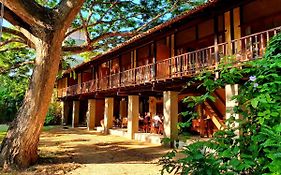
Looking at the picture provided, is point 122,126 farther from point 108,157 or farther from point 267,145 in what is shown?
point 267,145

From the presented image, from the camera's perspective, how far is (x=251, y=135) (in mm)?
2355

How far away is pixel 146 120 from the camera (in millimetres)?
17312

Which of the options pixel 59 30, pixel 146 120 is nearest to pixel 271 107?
pixel 59 30

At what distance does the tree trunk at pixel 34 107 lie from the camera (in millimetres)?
8062

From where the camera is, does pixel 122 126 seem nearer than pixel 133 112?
No

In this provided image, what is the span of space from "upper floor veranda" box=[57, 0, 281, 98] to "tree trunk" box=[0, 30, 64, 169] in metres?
4.50

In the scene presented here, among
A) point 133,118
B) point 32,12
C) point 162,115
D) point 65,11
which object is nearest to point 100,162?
point 65,11

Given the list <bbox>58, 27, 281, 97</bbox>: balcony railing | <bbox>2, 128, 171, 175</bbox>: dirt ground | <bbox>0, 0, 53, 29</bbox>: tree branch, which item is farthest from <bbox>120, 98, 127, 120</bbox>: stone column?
<bbox>0, 0, 53, 29</bbox>: tree branch

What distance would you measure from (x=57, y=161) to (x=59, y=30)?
435cm

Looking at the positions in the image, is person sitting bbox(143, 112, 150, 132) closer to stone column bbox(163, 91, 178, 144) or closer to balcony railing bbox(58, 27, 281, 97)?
balcony railing bbox(58, 27, 281, 97)

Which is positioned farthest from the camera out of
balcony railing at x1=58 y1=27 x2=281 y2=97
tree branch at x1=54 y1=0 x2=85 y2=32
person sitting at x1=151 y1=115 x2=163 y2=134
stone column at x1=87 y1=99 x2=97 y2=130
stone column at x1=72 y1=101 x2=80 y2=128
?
stone column at x1=72 y1=101 x2=80 y2=128

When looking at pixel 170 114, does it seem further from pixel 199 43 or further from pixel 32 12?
pixel 32 12

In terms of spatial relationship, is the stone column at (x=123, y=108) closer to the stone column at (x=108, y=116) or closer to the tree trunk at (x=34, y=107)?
the stone column at (x=108, y=116)

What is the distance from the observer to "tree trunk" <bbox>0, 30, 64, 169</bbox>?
317 inches
